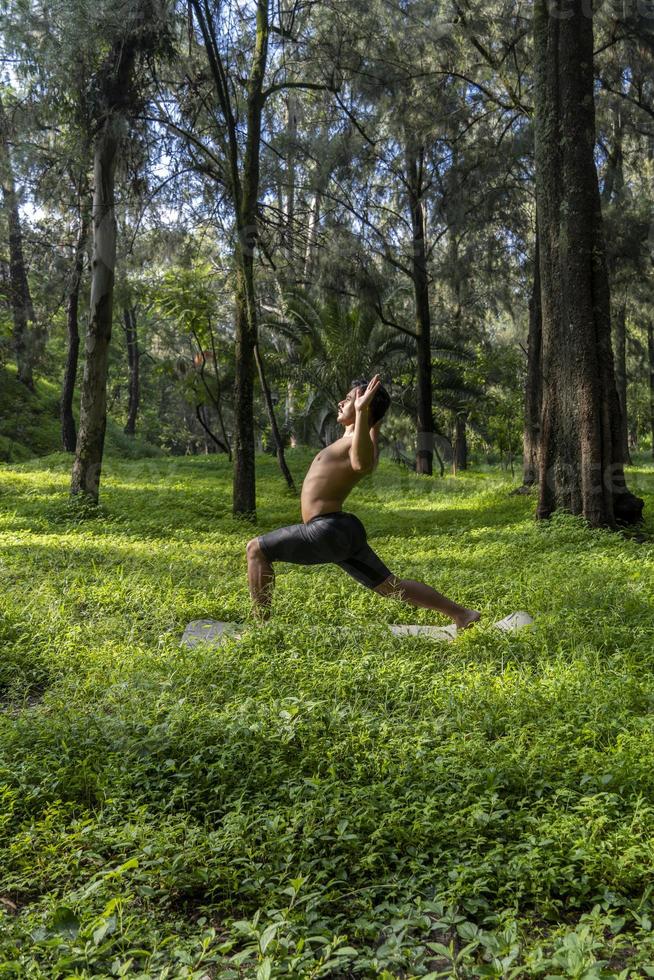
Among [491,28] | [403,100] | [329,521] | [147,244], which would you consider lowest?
[329,521]

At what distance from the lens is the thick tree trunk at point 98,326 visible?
1150 cm

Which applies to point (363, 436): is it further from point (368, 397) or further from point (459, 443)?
point (459, 443)

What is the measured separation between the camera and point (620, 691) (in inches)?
156

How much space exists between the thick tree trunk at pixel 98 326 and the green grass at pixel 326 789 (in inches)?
218

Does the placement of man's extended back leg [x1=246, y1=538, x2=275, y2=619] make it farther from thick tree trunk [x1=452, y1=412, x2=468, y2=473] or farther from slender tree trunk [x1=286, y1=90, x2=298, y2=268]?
thick tree trunk [x1=452, y1=412, x2=468, y2=473]

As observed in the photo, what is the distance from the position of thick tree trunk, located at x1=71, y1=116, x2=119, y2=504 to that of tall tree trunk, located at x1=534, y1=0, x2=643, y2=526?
6322mm

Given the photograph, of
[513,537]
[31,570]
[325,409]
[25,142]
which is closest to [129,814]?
[31,570]

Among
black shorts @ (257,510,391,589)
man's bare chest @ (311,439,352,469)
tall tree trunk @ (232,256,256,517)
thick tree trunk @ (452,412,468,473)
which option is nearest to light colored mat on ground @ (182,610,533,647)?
black shorts @ (257,510,391,589)

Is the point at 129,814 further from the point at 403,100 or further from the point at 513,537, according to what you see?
the point at 403,100

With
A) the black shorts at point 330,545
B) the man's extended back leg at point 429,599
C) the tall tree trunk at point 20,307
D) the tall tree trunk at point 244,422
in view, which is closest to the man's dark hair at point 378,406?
the black shorts at point 330,545

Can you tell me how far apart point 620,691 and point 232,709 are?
200 cm

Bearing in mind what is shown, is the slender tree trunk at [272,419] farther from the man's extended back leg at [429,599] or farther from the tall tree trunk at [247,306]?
the man's extended back leg at [429,599]

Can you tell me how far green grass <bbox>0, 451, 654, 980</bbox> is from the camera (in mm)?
2297

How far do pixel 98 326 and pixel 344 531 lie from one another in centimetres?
782
